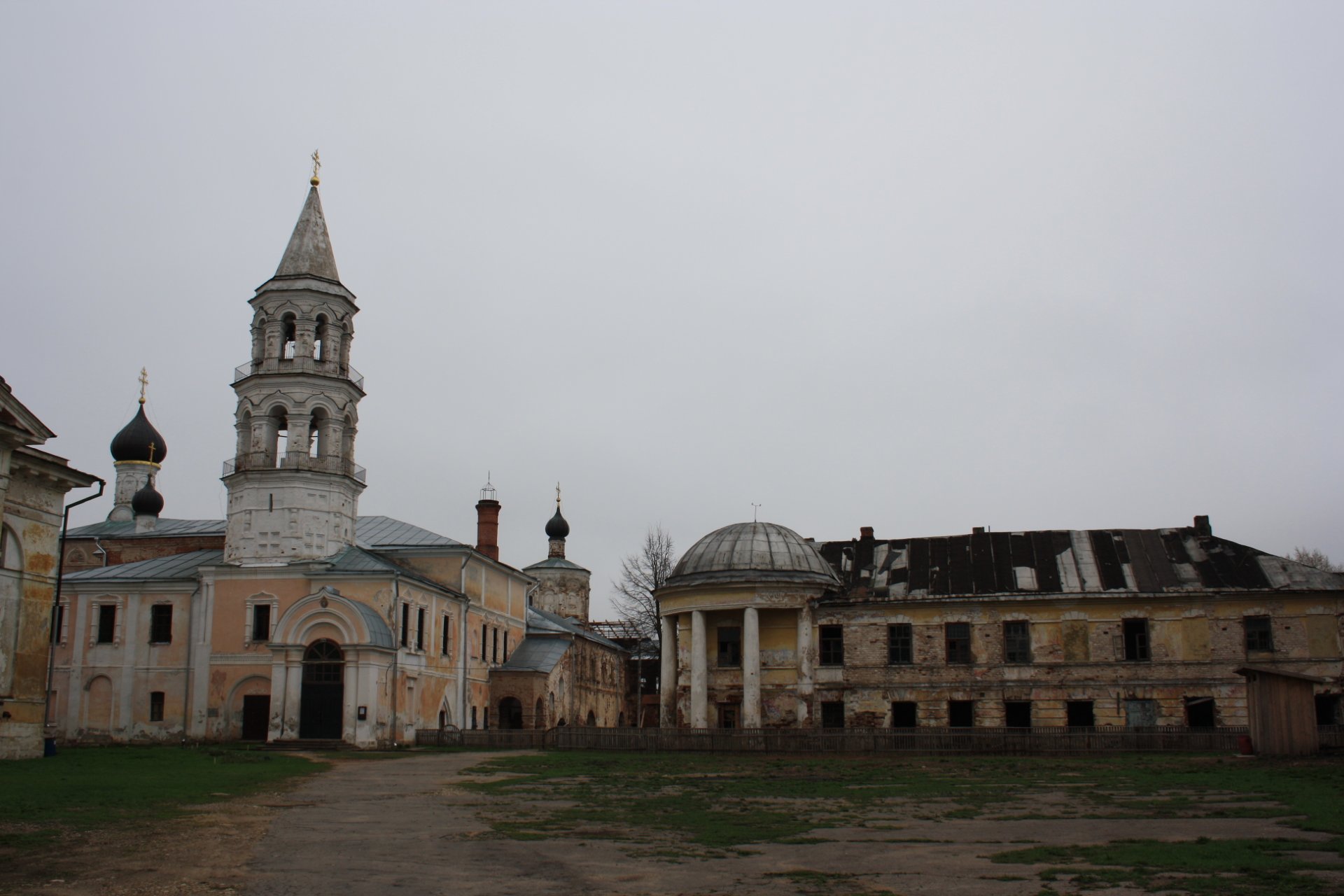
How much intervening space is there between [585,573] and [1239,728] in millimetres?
43348

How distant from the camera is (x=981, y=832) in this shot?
43.1 ft

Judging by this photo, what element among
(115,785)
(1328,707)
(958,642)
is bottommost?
(115,785)

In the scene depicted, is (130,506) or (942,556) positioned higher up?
(130,506)

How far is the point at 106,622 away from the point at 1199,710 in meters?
36.3

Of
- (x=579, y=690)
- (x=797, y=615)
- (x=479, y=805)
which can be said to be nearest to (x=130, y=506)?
(x=579, y=690)

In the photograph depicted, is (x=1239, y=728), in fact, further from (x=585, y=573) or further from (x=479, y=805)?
(x=585, y=573)

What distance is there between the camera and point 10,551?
23.8 metres

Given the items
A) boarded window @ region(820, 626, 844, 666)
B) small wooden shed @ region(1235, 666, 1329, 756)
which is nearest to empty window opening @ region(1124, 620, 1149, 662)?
boarded window @ region(820, 626, 844, 666)

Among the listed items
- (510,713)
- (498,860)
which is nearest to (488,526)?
(510,713)

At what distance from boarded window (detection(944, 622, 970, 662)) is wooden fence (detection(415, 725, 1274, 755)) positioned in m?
6.63

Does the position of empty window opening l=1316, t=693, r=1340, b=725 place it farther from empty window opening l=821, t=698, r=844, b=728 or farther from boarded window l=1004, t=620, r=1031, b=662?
empty window opening l=821, t=698, r=844, b=728

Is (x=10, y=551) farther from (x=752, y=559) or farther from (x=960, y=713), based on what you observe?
(x=960, y=713)

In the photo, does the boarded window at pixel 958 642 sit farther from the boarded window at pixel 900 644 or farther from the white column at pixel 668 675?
the white column at pixel 668 675

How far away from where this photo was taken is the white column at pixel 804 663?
124 feet
